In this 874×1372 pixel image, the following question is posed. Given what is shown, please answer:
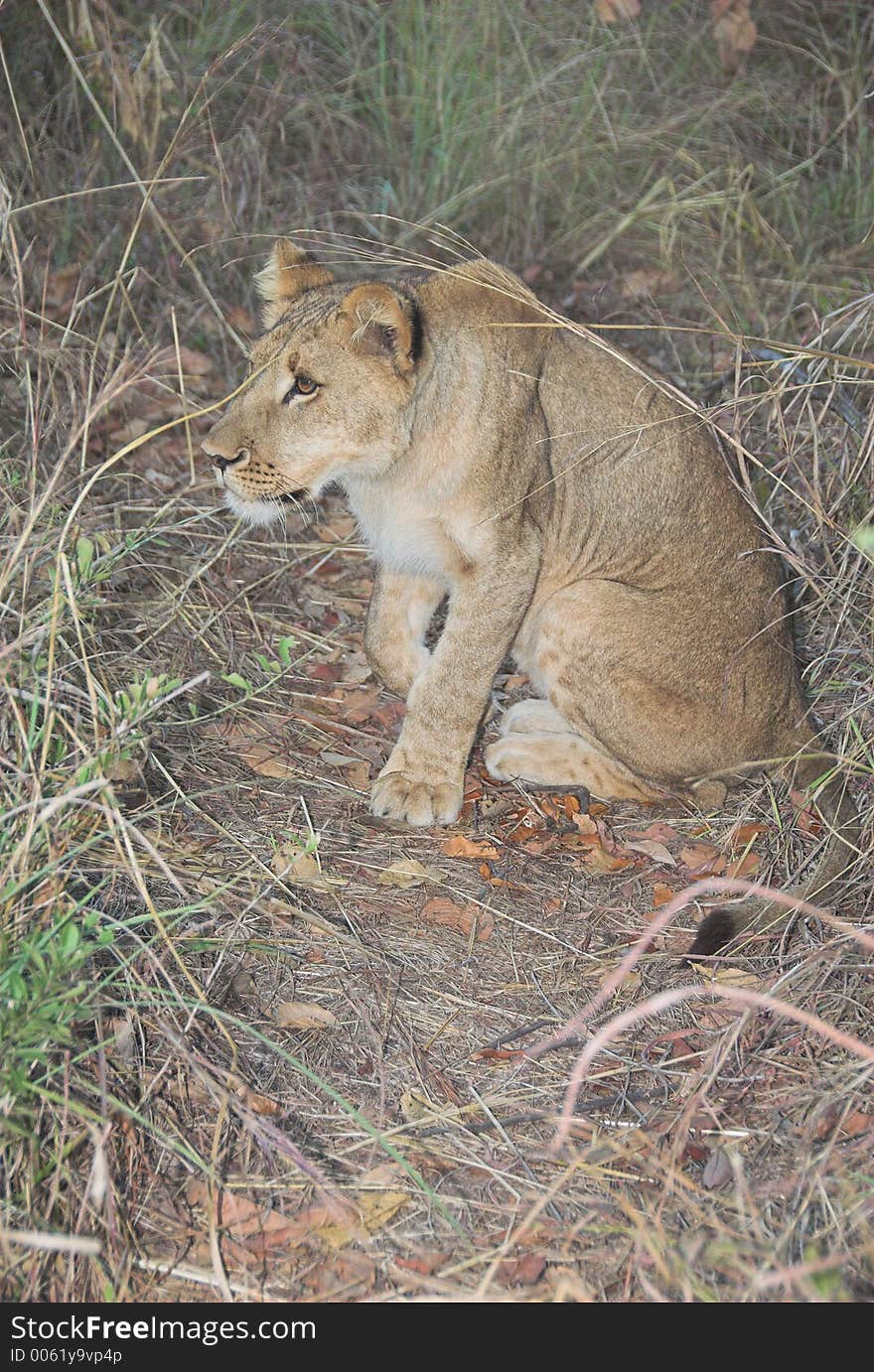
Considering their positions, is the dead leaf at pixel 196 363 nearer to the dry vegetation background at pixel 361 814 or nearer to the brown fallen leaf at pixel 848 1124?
the dry vegetation background at pixel 361 814

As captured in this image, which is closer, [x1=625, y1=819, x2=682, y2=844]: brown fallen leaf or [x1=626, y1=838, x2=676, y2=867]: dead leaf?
[x1=626, y1=838, x2=676, y2=867]: dead leaf

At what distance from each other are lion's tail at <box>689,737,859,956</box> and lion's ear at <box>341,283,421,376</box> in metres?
1.72

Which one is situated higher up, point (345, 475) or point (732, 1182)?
point (345, 475)

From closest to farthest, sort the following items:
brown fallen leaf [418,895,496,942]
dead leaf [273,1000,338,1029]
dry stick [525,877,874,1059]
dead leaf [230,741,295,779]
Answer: dry stick [525,877,874,1059], dead leaf [273,1000,338,1029], brown fallen leaf [418,895,496,942], dead leaf [230,741,295,779]

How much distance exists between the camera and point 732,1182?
3.20 m

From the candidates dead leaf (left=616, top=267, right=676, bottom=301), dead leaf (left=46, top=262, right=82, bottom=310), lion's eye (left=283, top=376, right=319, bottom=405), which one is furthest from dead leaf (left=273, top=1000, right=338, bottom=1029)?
dead leaf (left=616, top=267, right=676, bottom=301)

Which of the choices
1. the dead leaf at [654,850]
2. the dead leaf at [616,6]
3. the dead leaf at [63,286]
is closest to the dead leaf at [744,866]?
the dead leaf at [654,850]

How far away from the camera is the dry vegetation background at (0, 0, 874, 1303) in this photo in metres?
2.97

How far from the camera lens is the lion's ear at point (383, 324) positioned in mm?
4148

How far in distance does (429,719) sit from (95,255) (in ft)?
11.2

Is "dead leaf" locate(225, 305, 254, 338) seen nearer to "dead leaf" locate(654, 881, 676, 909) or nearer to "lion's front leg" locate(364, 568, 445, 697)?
"lion's front leg" locate(364, 568, 445, 697)
